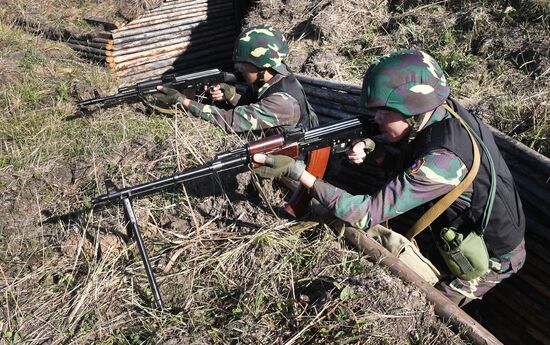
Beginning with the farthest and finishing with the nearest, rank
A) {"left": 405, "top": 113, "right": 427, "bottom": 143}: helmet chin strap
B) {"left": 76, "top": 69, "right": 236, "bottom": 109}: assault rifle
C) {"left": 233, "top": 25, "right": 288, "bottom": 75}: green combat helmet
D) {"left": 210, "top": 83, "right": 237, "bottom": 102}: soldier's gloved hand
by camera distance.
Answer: {"left": 210, "top": 83, "right": 237, "bottom": 102}: soldier's gloved hand < {"left": 76, "top": 69, "right": 236, "bottom": 109}: assault rifle < {"left": 233, "top": 25, "right": 288, "bottom": 75}: green combat helmet < {"left": 405, "top": 113, "right": 427, "bottom": 143}: helmet chin strap

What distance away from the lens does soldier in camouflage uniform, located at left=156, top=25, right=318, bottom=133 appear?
5.02 meters

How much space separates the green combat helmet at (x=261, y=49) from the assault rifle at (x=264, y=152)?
4.87 feet

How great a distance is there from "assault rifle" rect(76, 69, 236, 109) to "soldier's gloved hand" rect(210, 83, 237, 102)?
6 cm

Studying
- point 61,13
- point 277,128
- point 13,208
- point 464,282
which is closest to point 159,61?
point 61,13

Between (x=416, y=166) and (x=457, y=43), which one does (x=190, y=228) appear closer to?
(x=416, y=166)

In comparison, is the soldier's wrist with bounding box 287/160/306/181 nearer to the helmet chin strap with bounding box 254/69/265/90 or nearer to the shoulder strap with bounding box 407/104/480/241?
the shoulder strap with bounding box 407/104/480/241

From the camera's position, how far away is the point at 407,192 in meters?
3.25

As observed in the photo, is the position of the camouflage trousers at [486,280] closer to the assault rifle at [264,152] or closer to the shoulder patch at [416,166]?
the shoulder patch at [416,166]

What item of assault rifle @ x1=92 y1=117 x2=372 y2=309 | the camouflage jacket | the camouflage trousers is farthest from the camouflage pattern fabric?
the camouflage trousers

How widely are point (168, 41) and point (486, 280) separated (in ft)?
22.7

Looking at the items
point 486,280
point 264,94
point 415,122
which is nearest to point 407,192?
point 415,122

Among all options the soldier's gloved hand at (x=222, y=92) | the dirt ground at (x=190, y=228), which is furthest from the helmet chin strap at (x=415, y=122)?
the soldier's gloved hand at (x=222, y=92)

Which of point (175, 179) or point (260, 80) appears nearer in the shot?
point (175, 179)

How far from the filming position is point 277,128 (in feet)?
17.1
